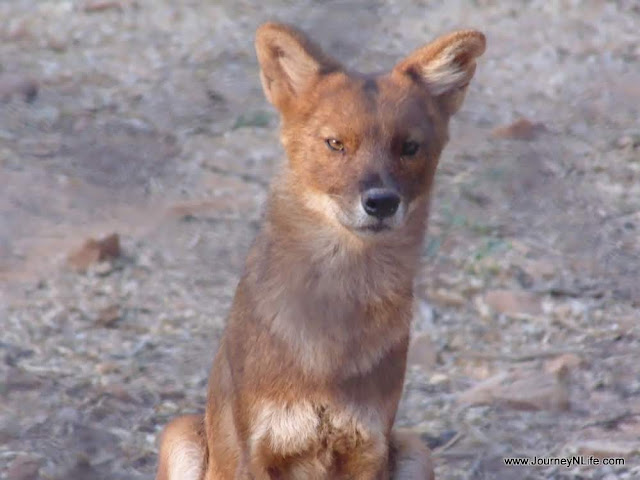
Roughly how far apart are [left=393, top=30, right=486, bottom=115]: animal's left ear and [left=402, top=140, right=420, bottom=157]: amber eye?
0.35 metres

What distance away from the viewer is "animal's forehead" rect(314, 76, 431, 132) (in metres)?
4.50

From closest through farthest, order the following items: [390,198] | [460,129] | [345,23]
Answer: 1. [345,23]
2. [390,198]
3. [460,129]

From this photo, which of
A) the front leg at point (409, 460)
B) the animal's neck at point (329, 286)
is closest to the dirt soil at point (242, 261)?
the animal's neck at point (329, 286)

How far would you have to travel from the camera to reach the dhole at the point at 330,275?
4402mm

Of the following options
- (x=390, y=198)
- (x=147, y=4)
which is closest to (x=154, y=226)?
(x=390, y=198)

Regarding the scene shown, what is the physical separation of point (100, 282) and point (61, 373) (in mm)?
995

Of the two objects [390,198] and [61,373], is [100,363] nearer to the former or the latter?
[61,373]

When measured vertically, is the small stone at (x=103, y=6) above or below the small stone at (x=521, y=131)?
below

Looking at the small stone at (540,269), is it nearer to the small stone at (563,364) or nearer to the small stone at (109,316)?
the small stone at (563,364)

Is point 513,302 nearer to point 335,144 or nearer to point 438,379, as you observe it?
point 438,379

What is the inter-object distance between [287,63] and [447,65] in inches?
24.3

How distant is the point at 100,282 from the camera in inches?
276

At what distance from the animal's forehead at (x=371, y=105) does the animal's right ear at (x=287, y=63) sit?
0.09 meters

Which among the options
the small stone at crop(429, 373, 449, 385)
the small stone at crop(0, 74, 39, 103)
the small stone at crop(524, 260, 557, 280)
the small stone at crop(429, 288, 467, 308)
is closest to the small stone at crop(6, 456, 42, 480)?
the small stone at crop(0, 74, 39, 103)
